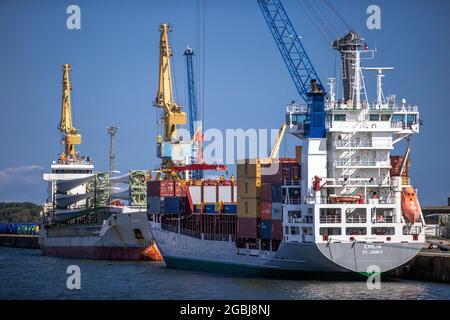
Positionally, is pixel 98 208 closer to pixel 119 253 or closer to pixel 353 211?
pixel 119 253

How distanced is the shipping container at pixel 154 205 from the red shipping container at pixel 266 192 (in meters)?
17.5

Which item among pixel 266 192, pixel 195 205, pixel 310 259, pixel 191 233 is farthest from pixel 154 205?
pixel 310 259

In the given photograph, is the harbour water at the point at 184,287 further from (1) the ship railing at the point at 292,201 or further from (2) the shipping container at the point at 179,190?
(2) the shipping container at the point at 179,190

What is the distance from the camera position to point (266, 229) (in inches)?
2484

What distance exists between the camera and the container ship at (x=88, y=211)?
293ft

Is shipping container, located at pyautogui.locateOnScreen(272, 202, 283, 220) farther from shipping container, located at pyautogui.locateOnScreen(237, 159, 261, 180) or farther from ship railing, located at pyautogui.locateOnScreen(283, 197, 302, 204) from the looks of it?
shipping container, located at pyautogui.locateOnScreen(237, 159, 261, 180)

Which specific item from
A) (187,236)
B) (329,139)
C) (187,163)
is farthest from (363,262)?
(187,163)

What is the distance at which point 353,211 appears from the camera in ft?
192

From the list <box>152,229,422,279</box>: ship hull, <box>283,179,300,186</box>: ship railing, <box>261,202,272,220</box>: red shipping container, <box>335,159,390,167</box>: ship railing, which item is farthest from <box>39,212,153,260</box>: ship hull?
<box>335,159,390,167</box>: ship railing

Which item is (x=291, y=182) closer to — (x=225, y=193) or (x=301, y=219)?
(x=301, y=219)

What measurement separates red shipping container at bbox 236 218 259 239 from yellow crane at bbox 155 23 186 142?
26262mm
